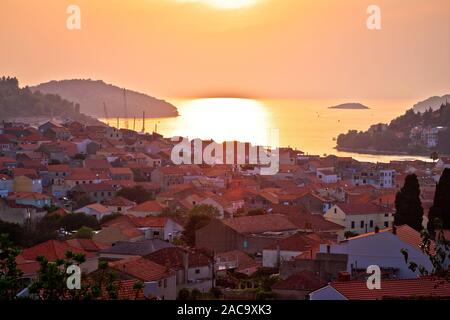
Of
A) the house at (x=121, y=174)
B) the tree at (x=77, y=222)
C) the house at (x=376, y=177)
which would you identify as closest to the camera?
the tree at (x=77, y=222)

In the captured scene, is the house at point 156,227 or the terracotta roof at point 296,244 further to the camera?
the house at point 156,227

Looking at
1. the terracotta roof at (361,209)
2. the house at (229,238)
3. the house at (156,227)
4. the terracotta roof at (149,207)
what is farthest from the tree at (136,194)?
the house at (229,238)

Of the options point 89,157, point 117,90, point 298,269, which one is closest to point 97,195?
point 89,157

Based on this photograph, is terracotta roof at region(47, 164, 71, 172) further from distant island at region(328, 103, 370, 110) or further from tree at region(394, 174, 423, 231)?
distant island at region(328, 103, 370, 110)

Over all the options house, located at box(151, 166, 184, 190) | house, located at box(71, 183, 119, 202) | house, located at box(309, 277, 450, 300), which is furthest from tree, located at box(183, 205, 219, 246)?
house, located at box(151, 166, 184, 190)

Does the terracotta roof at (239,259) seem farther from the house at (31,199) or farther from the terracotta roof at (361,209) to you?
the house at (31,199)

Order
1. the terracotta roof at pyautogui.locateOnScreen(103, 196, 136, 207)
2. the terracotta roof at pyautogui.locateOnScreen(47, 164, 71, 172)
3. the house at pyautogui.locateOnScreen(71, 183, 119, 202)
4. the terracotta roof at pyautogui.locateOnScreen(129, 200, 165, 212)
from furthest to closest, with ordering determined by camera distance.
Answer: the terracotta roof at pyautogui.locateOnScreen(47, 164, 71, 172) < the house at pyautogui.locateOnScreen(71, 183, 119, 202) < the terracotta roof at pyautogui.locateOnScreen(103, 196, 136, 207) < the terracotta roof at pyautogui.locateOnScreen(129, 200, 165, 212)
